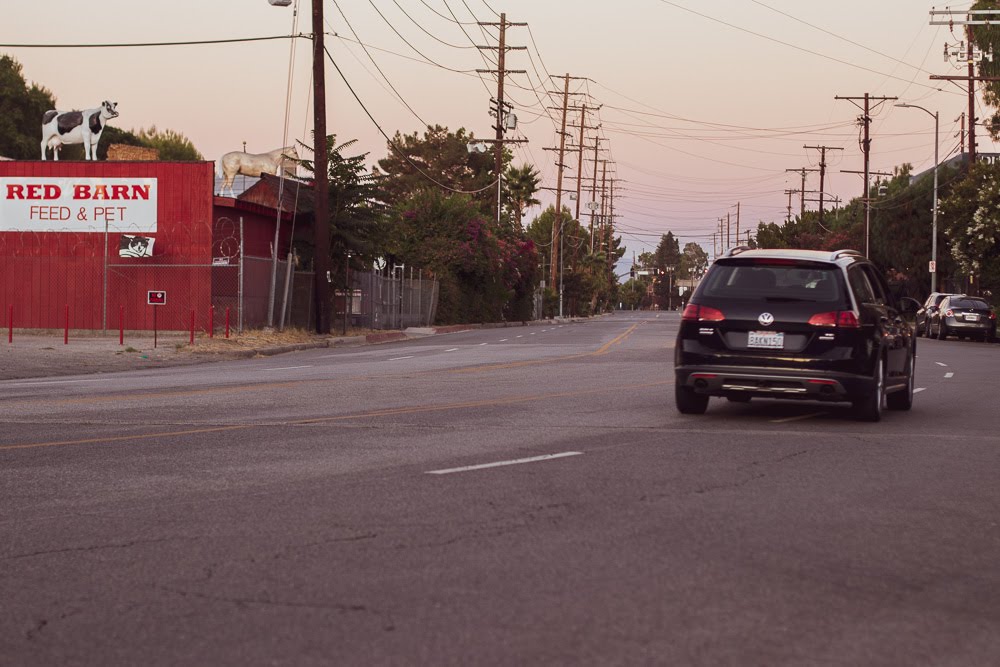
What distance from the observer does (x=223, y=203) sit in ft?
122

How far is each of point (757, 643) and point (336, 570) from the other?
216 centimetres

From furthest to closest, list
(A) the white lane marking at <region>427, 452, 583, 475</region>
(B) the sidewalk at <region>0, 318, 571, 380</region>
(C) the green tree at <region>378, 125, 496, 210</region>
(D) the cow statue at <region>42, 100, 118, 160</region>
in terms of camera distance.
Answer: (C) the green tree at <region>378, 125, 496, 210</region> → (D) the cow statue at <region>42, 100, 118, 160</region> → (B) the sidewalk at <region>0, 318, 571, 380</region> → (A) the white lane marking at <region>427, 452, 583, 475</region>

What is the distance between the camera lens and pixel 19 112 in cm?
7694

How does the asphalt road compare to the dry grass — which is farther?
the dry grass

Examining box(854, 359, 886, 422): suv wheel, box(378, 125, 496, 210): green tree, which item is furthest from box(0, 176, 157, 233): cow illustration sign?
box(378, 125, 496, 210): green tree

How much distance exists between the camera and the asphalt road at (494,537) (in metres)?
5.16

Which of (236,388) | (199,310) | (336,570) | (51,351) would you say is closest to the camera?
(336,570)

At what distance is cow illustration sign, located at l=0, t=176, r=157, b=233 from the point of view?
3675 centimetres

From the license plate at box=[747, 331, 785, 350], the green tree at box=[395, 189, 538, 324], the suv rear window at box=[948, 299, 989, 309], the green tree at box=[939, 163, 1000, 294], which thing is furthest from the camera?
the green tree at box=[395, 189, 538, 324]

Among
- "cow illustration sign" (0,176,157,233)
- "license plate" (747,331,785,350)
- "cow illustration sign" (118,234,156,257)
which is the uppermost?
"cow illustration sign" (0,176,157,233)

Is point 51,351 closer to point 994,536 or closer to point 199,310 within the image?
point 199,310

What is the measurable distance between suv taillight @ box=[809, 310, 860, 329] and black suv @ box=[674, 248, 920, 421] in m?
0.01

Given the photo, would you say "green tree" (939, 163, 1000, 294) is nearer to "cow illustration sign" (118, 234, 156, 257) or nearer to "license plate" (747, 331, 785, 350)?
"cow illustration sign" (118, 234, 156, 257)

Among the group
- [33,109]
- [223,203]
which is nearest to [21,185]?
[223,203]
